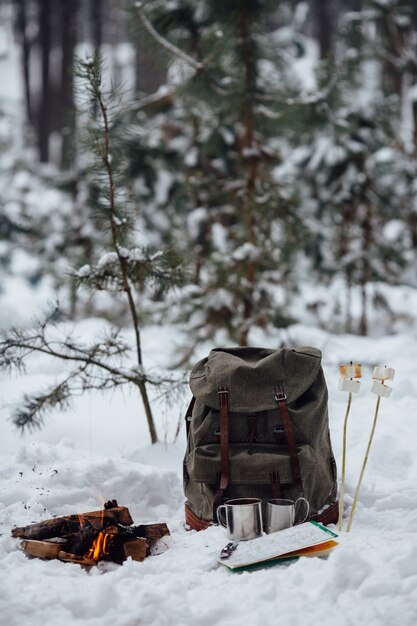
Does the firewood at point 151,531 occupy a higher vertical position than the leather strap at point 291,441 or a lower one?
lower

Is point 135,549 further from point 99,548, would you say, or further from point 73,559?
point 73,559

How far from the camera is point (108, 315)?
373 inches

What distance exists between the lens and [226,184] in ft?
21.6

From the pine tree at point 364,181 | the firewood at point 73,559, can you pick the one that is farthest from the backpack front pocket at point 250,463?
the pine tree at point 364,181

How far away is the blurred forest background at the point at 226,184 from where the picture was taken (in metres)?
3.79

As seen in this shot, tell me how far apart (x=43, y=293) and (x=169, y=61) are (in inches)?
347

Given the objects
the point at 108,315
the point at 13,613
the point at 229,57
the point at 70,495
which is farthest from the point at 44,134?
the point at 13,613

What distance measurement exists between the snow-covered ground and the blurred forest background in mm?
578

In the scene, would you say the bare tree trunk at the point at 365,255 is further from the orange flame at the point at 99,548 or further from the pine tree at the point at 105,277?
the orange flame at the point at 99,548

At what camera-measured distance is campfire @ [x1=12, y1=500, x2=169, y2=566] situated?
2410 mm

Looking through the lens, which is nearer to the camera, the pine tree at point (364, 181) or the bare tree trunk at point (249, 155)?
the bare tree trunk at point (249, 155)

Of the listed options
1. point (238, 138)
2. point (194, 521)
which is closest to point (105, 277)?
point (194, 521)

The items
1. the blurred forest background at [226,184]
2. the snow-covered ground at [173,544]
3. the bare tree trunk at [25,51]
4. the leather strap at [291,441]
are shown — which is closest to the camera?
the snow-covered ground at [173,544]

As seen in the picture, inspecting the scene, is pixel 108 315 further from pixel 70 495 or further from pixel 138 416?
pixel 70 495
